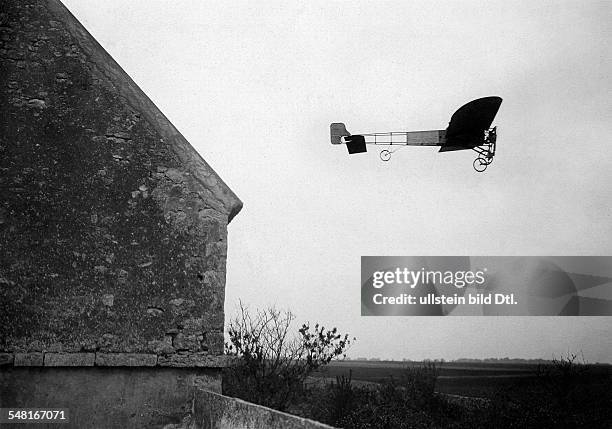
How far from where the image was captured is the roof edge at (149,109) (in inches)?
295

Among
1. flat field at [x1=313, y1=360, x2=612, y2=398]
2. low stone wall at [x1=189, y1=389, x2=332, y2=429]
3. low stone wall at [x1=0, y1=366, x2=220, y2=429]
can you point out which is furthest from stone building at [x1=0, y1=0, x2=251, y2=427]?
flat field at [x1=313, y1=360, x2=612, y2=398]

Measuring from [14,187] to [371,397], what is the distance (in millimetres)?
14529

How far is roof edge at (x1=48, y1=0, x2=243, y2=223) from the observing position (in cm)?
750

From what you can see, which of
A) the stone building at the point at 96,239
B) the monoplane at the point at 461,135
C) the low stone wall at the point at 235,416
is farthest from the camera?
the monoplane at the point at 461,135

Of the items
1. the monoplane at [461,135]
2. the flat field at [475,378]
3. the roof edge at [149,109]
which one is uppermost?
the monoplane at [461,135]

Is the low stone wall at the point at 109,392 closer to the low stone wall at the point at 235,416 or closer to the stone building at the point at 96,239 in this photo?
the stone building at the point at 96,239

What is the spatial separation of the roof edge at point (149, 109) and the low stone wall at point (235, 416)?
7.25ft

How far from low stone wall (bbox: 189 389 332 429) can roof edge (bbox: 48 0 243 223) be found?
221cm

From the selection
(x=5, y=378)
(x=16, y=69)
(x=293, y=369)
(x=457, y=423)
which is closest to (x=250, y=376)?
(x=293, y=369)

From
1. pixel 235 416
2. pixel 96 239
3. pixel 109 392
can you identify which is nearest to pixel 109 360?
pixel 109 392

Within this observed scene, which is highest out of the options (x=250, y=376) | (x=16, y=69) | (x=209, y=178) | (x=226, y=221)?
Answer: (x=16, y=69)

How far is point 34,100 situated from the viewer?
7406 mm

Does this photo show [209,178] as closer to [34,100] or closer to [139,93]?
[139,93]

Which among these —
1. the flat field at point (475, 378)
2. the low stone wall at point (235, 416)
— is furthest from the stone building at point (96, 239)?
the flat field at point (475, 378)
